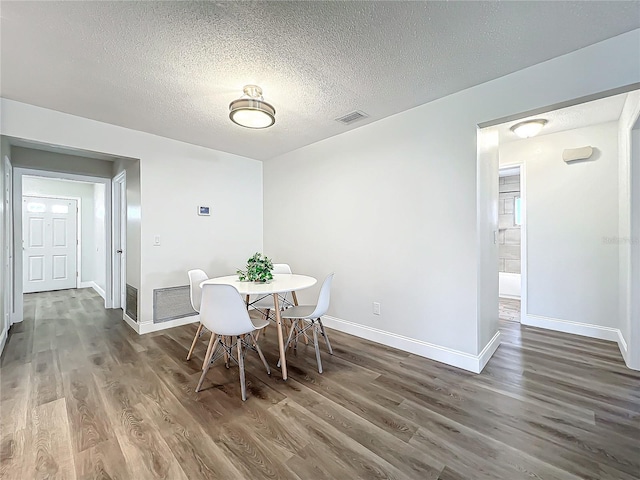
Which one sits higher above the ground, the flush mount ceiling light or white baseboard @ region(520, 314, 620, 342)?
the flush mount ceiling light

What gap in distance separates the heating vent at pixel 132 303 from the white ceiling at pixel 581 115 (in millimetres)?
4664

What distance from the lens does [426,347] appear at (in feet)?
8.64

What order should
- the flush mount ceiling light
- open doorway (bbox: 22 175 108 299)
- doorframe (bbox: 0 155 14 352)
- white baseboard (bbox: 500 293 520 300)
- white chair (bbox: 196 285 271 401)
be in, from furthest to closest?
1. open doorway (bbox: 22 175 108 299)
2. white baseboard (bbox: 500 293 520 300)
3. doorframe (bbox: 0 155 14 352)
4. the flush mount ceiling light
5. white chair (bbox: 196 285 271 401)

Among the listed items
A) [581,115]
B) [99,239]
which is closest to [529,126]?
[581,115]

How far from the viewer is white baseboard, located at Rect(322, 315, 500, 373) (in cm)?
238

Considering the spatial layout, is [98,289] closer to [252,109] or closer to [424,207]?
[252,109]

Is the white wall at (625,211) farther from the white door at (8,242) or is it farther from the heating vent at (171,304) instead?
the white door at (8,242)

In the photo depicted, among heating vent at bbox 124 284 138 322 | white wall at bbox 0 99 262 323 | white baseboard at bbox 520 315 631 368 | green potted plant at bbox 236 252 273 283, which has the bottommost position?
white baseboard at bbox 520 315 631 368

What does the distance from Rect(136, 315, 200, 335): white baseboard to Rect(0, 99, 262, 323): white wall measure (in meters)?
0.07

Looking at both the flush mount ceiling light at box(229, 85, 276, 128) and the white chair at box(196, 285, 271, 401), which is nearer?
the white chair at box(196, 285, 271, 401)

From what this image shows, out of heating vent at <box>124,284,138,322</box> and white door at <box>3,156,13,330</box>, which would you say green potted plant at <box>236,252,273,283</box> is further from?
white door at <box>3,156,13,330</box>

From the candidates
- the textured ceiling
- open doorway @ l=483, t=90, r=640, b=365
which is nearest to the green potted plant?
the textured ceiling

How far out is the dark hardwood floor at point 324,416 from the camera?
1.40m

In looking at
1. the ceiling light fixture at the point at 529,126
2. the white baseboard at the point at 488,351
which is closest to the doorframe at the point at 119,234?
the white baseboard at the point at 488,351
